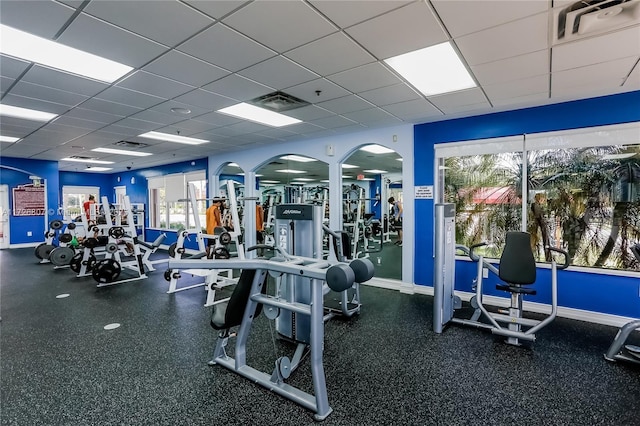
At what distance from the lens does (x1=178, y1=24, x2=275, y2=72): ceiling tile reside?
2.19 m

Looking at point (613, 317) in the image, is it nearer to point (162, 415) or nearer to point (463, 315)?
point (463, 315)

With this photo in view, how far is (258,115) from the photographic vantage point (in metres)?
4.26

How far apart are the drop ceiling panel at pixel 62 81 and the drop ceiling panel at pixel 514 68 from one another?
3632 mm

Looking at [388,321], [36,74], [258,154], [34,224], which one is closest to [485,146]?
[388,321]

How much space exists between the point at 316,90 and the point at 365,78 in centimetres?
57

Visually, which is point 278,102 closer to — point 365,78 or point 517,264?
point 365,78

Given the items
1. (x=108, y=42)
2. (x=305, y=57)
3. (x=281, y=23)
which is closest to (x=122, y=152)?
(x=108, y=42)

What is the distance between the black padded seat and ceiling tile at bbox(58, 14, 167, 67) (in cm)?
357

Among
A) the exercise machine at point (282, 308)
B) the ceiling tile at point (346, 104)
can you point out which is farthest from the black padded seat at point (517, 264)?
the ceiling tile at point (346, 104)

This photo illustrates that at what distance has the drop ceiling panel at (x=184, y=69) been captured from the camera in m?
2.55

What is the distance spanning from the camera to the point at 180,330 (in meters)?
3.29

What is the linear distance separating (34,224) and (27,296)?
6061 millimetres

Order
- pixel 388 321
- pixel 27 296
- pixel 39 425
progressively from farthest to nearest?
pixel 27 296, pixel 388 321, pixel 39 425

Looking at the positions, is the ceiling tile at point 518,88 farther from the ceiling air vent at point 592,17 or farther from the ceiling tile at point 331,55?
the ceiling tile at point 331,55
